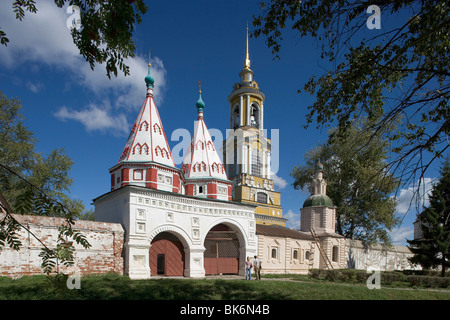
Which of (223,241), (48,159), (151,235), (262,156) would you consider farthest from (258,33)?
(262,156)

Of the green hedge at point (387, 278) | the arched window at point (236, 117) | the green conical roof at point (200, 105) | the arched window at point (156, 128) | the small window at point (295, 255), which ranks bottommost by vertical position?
the green hedge at point (387, 278)

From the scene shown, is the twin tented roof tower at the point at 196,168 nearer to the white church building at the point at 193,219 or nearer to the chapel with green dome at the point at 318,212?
the white church building at the point at 193,219

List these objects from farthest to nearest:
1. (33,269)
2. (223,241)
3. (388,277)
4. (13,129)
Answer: (13,129) → (223,241) → (388,277) → (33,269)

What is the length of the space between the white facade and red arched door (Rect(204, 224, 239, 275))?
336 millimetres

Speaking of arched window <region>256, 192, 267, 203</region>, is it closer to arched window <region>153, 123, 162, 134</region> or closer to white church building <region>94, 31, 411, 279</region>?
white church building <region>94, 31, 411, 279</region>

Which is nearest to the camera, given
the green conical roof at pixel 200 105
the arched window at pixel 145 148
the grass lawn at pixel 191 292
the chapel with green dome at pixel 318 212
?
the grass lawn at pixel 191 292

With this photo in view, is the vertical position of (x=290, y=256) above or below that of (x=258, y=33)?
below

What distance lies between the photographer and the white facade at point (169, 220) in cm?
1542

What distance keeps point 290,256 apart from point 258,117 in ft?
72.9

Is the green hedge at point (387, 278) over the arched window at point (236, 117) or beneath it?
beneath

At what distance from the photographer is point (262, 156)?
40.6 m

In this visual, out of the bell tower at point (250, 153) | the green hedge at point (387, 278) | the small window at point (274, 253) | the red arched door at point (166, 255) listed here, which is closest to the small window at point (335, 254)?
the small window at point (274, 253)

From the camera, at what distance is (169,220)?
55.4 ft
